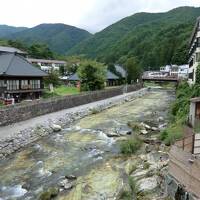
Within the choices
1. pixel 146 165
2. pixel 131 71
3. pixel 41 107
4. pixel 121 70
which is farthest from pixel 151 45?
pixel 146 165

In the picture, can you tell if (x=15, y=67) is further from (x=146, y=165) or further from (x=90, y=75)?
(x=146, y=165)

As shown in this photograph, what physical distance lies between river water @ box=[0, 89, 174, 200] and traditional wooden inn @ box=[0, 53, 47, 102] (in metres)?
11.6

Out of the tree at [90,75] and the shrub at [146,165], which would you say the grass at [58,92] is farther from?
the shrub at [146,165]

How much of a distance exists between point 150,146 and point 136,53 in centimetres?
12168

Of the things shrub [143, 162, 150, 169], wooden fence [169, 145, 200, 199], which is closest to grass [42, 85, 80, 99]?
shrub [143, 162, 150, 169]

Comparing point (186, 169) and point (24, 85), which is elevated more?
point (24, 85)

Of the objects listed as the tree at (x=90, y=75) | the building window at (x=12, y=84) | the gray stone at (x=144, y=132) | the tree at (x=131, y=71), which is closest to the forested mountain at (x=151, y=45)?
the tree at (x=131, y=71)

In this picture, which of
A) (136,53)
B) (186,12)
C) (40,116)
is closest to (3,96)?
(40,116)

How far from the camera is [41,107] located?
96.2ft

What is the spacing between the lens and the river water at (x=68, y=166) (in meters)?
13.4

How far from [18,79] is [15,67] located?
1.50 m

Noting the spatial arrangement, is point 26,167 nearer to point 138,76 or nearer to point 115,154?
point 115,154

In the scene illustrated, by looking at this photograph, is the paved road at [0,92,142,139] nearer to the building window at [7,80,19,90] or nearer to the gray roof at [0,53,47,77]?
the building window at [7,80,19,90]

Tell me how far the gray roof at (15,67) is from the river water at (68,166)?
12315mm
